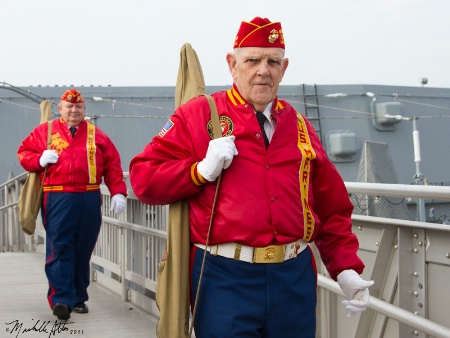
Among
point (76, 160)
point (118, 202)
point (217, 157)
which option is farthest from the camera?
point (118, 202)

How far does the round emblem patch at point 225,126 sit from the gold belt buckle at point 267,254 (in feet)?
1.55

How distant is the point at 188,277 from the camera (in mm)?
3135

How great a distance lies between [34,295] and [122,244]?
3.78 feet

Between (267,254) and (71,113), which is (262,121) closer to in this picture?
(267,254)

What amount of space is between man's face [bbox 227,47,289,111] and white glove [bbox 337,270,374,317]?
76cm

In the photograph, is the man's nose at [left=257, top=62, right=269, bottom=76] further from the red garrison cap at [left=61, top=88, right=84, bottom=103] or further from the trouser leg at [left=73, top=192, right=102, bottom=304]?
the red garrison cap at [left=61, top=88, right=84, bottom=103]

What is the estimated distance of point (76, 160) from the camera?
674 centimetres

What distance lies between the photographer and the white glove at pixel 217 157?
9.54ft

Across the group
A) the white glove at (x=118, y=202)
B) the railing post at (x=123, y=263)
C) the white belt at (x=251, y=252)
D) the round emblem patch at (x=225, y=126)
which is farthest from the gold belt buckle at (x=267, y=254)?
the railing post at (x=123, y=263)

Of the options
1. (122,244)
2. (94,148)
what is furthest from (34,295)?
(94,148)

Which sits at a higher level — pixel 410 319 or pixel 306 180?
pixel 306 180

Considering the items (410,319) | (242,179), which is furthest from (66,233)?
(242,179)

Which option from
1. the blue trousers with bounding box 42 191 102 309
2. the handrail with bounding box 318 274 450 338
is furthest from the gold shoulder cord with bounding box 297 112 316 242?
the blue trousers with bounding box 42 191 102 309

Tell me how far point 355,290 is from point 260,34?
1085mm
